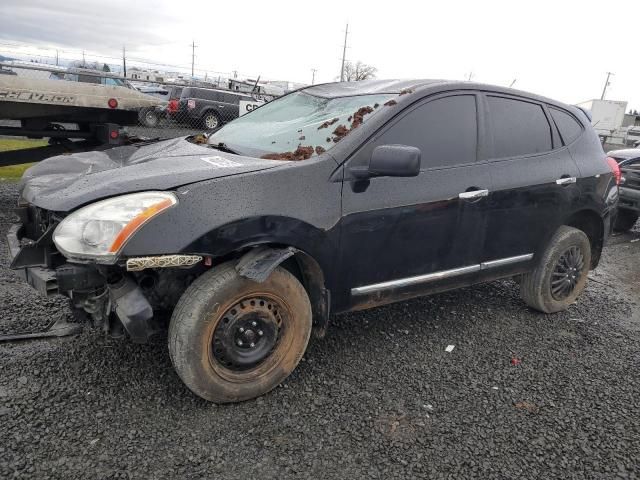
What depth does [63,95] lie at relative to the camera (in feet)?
20.0

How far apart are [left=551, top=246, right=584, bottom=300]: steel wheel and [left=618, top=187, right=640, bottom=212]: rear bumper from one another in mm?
3379

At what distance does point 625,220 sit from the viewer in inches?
301

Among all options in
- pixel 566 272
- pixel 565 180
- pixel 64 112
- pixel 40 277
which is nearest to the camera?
pixel 40 277

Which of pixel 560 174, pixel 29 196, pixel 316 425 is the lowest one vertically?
pixel 316 425

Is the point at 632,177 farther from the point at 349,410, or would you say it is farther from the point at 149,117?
the point at 149,117

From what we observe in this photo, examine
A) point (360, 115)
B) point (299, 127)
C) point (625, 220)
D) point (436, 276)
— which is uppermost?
point (360, 115)

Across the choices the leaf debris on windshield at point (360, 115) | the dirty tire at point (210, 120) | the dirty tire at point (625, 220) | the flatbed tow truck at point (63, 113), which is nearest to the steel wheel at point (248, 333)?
the leaf debris on windshield at point (360, 115)

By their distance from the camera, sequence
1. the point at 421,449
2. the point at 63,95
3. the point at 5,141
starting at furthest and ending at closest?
the point at 5,141
the point at 63,95
the point at 421,449

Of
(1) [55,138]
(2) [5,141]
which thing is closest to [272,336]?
(1) [55,138]

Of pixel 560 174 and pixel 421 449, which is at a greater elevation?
pixel 560 174

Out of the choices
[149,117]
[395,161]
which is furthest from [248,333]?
[149,117]

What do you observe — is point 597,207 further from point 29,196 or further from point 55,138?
point 55,138

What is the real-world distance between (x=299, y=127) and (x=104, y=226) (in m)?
1.51

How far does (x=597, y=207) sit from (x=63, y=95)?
597cm
